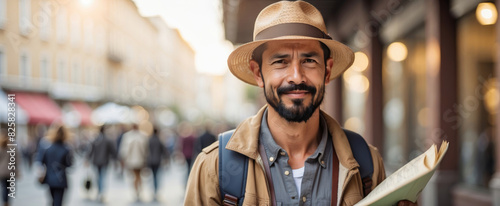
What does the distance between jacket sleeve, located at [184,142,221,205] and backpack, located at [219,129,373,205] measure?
31 mm

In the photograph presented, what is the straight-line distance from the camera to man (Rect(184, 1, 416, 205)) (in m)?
1.96

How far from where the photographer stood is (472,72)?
23.9 ft

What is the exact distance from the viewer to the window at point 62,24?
54.2 ft

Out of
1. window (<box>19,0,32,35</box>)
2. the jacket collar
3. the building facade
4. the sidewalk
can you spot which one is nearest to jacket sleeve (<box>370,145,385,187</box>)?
the jacket collar

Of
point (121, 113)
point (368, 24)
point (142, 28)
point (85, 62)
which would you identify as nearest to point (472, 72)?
point (368, 24)

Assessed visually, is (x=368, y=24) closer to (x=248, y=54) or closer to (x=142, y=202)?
(x=142, y=202)

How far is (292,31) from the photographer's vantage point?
2.01 meters

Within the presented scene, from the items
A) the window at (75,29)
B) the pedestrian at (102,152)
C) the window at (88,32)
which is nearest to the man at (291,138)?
the pedestrian at (102,152)

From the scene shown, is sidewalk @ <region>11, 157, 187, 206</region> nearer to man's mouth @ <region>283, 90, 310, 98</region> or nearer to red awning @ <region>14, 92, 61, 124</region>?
man's mouth @ <region>283, 90, 310, 98</region>

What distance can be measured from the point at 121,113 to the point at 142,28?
337cm

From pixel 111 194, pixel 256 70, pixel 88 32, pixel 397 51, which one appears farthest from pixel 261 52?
pixel 88 32

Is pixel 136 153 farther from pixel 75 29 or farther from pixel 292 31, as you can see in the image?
pixel 75 29

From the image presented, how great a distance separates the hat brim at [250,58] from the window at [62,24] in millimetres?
15496

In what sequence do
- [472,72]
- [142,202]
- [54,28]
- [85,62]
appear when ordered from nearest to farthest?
1. [472,72]
2. [142,202]
3. [54,28]
4. [85,62]
